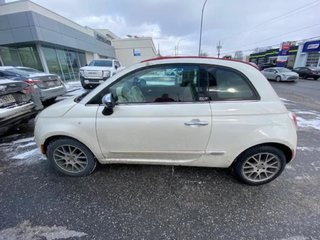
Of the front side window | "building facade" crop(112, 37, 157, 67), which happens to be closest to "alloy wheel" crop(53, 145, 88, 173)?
the front side window

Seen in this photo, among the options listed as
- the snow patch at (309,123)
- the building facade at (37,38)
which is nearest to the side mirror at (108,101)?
→ the snow patch at (309,123)

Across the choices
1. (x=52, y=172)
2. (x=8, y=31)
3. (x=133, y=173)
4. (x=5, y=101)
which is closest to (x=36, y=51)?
(x=8, y=31)

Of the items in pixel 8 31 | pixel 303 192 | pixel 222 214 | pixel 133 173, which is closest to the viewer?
pixel 222 214

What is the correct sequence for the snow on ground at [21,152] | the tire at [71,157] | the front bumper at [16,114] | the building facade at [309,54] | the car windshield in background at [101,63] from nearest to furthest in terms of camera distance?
the tire at [71,157] < the snow on ground at [21,152] < the front bumper at [16,114] < the car windshield in background at [101,63] < the building facade at [309,54]

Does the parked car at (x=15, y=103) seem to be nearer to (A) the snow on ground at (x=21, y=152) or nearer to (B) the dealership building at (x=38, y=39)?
(A) the snow on ground at (x=21, y=152)

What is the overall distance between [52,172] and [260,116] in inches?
124

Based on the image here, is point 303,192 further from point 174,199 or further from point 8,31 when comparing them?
point 8,31

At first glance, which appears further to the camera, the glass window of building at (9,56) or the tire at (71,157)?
the glass window of building at (9,56)

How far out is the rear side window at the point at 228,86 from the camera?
2.13 m

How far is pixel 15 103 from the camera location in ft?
12.7

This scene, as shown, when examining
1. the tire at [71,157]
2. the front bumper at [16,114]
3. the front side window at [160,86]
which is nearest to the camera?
the front side window at [160,86]

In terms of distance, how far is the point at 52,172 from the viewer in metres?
2.79

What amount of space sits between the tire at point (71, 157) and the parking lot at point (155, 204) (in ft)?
0.40

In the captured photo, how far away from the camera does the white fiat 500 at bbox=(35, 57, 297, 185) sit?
2109 mm
